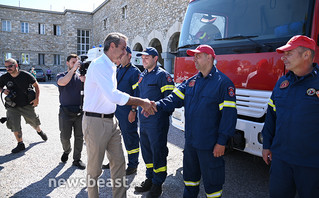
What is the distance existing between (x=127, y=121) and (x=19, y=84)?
8.36 ft

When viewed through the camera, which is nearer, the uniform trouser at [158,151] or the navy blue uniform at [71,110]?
the uniform trouser at [158,151]

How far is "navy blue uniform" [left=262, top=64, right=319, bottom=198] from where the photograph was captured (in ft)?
6.15

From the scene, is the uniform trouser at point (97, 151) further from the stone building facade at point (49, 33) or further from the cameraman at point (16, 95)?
the stone building facade at point (49, 33)

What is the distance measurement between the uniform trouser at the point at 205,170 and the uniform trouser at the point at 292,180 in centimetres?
50

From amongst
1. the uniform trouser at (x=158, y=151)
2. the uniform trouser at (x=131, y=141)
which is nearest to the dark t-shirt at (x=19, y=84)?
the uniform trouser at (x=131, y=141)

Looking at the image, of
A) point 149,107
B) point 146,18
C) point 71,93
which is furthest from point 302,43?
point 146,18

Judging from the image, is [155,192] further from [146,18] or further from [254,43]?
[146,18]

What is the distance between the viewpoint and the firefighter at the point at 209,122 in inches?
90.9

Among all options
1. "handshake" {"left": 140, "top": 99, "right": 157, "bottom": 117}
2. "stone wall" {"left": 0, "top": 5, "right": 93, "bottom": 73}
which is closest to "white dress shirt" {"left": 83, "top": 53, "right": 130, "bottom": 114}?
"handshake" {"left": 140, "top": 99, "right": 157, "bottom": 117}

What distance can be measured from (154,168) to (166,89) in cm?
109

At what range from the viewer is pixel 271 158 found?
7.47 feet

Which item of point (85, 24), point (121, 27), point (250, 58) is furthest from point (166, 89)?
point (85, 24)

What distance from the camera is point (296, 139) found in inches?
76.1

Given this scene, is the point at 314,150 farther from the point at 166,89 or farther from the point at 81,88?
the point at 81,88
